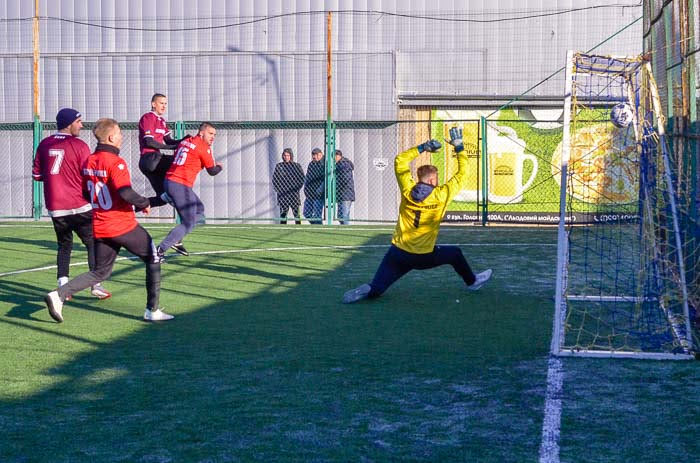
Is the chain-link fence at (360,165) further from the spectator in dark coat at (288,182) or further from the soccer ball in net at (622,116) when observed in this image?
the soccer ball in net at (622,116)

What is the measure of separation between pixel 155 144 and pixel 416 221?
501 centimetres

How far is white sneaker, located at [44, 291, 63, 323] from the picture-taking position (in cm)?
880

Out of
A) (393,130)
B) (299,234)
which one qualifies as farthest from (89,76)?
(299,234)

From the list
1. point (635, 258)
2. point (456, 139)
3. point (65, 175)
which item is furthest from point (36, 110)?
point (635, 258)

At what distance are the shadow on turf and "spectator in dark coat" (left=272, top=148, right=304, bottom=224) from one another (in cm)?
1187

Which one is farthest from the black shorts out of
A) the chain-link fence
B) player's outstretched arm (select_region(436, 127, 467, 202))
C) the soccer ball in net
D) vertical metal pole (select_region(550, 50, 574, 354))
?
the chain-link fence

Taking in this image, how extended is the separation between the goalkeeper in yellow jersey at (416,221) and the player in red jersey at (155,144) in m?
4.35

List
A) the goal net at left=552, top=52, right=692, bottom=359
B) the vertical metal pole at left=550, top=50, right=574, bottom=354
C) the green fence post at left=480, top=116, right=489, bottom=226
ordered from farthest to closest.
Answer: the green fence post at left=480, top=116, right=489, bottom=226
the goal net at left=552, top=52, right=692, bottom=359
the vertical metal pole at left=550, top=50, right=574, bottom=354

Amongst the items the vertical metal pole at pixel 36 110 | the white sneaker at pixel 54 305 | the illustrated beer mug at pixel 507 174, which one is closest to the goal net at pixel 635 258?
the white sneaker at pixel 54 305

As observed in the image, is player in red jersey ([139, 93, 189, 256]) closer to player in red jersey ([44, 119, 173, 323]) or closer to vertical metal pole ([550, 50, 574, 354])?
player in red jersey ([44, 119, 173, 323])

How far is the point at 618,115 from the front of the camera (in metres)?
8.98

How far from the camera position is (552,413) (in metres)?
5.88

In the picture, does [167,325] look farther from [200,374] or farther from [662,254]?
[662,254]

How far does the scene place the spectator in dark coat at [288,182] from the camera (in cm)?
→ 2228
